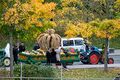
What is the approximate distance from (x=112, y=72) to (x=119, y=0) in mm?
3886

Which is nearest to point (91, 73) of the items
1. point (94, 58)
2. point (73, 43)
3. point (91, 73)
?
point (91, 73)

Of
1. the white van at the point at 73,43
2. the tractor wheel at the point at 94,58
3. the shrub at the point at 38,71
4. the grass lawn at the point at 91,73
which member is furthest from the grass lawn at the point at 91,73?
the white van at the point at 73,43

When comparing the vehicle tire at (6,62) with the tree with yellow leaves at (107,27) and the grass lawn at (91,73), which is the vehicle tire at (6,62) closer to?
the grass lawn at (91,73)

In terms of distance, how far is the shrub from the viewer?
20172 millimetres

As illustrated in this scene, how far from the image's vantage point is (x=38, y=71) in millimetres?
20344

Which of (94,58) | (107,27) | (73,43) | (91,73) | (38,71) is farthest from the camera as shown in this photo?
(73,43)

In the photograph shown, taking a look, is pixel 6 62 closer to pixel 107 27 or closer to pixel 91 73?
pixel 91 73

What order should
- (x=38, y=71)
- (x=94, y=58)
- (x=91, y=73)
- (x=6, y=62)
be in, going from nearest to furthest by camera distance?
(x=38, y=71), (x=91, y=73), (x=6, y=62), (x=94, y=58)

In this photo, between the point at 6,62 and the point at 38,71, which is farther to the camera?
the point at 6,62

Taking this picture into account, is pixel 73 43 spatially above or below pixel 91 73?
above

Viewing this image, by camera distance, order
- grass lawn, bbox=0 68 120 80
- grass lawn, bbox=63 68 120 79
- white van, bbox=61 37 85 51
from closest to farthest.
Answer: grass lawn, bbox=0 68 120 80 → grass lawn, bbox=63 68 120 79 → white van, bbox=61 37 85 51

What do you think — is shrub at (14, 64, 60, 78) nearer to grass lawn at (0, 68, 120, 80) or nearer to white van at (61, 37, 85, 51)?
grass lawn at (0, 68, 120, 80)

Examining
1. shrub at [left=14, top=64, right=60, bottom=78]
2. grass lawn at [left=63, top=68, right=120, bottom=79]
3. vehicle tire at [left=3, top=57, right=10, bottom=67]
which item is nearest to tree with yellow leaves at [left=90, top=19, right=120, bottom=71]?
grass lawn at [left=63, top=68, right=120, bottom=79]

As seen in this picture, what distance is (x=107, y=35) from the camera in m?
26.5
